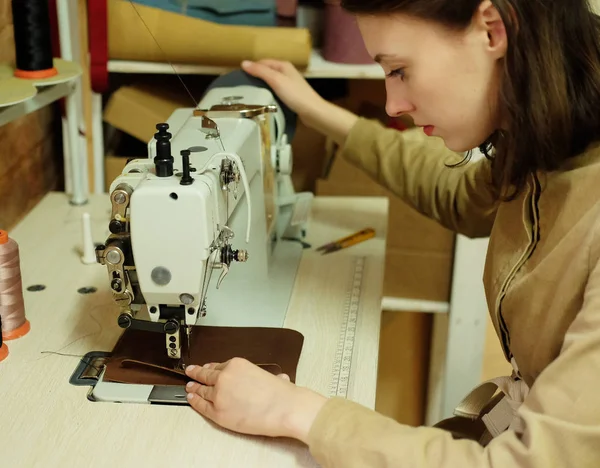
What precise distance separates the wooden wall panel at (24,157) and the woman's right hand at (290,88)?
53 cm

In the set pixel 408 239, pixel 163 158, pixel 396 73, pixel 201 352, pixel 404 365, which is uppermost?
pixel 396 73

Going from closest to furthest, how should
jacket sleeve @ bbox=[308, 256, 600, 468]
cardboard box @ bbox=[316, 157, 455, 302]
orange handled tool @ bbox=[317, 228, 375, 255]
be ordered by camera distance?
1. jacket sleeve @ bbox=[308, 256, 600, 468]
2. orange handled tool @ bbox=[317, 228, 375, 255]
3. cardboard box @ bbox=[316, 157, 455, 302]

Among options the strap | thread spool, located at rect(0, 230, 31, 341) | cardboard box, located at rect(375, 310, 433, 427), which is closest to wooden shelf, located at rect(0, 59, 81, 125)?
thread spool, located at rect(0, 230, 31, 341)

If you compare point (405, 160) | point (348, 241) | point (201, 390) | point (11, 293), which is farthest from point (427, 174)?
point (11, 293)

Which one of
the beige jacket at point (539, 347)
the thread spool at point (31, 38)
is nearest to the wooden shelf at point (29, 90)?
the thread spool at point (31, 38)

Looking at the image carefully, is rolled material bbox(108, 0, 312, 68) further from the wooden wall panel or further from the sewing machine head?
Result: the sewing machine head

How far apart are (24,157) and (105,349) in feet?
2.51

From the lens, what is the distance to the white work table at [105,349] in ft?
3.03

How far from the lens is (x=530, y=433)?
2.58 ft

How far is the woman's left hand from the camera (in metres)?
0.91

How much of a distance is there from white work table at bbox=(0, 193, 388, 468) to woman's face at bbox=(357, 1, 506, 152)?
40cm

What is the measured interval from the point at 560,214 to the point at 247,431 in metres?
0.49

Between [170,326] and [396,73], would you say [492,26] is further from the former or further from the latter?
[170,326]

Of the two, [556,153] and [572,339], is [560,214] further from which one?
[572,339]
